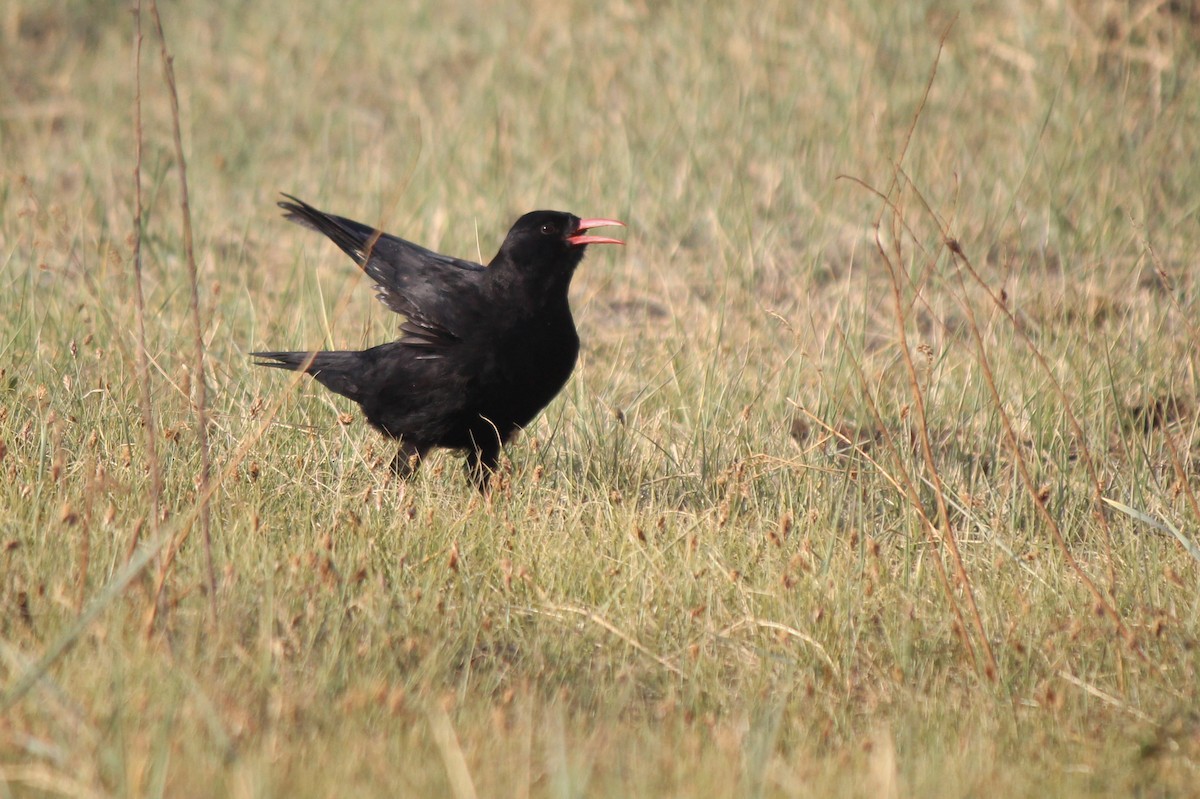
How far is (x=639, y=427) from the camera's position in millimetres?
5051

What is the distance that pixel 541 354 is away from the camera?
178 inches

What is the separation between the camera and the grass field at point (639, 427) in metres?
2.80

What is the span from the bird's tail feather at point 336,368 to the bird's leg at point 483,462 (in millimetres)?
483

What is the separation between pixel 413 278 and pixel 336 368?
0.45m

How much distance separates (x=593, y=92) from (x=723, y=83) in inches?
34.6

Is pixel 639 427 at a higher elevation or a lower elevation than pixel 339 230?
lower

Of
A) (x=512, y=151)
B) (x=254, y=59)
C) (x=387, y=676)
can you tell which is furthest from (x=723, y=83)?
(x=387, y=676)

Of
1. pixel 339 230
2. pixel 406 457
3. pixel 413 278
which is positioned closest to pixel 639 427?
pixel 406 457

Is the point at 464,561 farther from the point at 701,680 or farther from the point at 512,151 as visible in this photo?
the point at 512,151

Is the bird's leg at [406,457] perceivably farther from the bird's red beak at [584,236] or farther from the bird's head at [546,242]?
the bird's red beak at [584,236]

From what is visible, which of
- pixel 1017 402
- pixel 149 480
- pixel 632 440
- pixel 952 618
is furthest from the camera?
pixel 1017 402

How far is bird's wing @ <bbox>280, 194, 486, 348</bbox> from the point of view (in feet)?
15.2

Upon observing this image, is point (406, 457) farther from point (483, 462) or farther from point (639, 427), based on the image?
point (639, 427)

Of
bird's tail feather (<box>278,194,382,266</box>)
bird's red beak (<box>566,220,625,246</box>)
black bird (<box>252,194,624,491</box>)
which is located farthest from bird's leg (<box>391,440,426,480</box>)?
bird's red beak (<box>566,220,625,246</box>)
